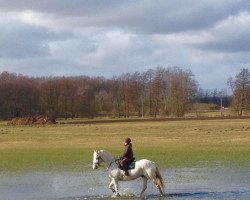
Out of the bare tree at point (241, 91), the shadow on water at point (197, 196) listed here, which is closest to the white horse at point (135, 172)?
the shadow on water at point (197, 196)

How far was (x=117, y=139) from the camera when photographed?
52875mm

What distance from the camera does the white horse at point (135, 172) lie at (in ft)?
69.1

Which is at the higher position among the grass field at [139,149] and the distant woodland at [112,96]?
the distant woodland at [112,96]

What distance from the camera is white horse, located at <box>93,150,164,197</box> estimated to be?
21062 millimetres

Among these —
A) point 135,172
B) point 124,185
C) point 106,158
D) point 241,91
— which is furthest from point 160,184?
point 241,91

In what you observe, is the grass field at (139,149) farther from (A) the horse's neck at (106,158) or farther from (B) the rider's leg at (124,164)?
(B) the rider's leg at (124,164)

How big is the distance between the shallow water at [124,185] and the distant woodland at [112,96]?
90.4 m

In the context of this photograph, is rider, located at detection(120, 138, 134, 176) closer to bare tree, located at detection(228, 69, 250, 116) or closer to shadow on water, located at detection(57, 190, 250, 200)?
shadow on water, located at detection(57, 190, 250, 200)

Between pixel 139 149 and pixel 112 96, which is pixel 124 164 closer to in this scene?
pixel 139 149

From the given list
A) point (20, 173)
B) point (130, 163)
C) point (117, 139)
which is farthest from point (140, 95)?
point (130, 163)

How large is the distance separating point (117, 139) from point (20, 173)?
22.8 m

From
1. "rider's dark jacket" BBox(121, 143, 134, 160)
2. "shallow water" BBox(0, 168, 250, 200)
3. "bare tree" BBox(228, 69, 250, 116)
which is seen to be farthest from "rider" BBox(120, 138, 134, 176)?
"bare tree" BBox(228, 69, 250, 116)

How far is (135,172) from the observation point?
21500mm

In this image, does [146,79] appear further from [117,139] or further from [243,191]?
[243,191]
